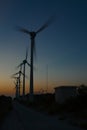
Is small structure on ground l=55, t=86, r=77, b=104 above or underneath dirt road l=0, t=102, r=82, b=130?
above

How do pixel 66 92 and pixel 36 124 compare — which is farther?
pixel 66 92

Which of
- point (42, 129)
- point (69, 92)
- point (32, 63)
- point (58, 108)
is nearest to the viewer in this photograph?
point (42, 129)

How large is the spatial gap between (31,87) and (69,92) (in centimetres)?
1451

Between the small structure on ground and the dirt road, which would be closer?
the dirt road

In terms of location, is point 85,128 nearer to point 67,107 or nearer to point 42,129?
point 42,129

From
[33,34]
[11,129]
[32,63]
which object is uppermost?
[33,34]

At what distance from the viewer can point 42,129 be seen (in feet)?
67.4

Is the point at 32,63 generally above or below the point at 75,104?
above

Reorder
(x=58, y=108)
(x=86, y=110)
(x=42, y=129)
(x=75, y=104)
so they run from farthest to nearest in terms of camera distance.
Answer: (x=58, y=108) → (x=75, y=104) → (x=86, y=110) → (x=42, y=129)

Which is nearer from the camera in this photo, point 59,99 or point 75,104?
point 75,104

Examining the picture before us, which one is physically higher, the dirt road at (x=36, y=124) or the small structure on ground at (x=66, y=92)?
the small structure on ground at (x=66, y=92)

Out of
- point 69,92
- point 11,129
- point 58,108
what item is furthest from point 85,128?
point 69,92

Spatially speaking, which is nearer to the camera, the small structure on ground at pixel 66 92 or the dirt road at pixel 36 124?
the dirt road at pixel 36 124

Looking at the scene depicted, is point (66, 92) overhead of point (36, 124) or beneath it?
overhead
